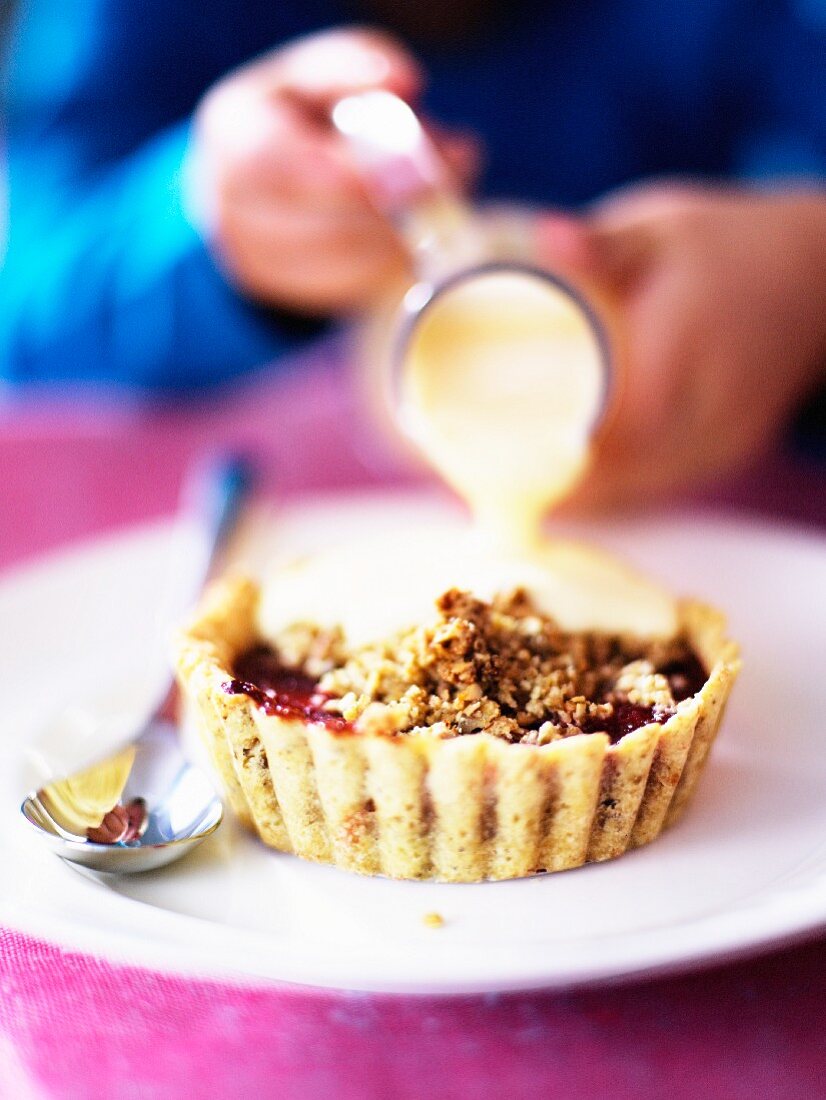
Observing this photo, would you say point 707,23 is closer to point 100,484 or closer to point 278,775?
point 100,484

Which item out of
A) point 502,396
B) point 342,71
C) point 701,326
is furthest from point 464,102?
point 502,396

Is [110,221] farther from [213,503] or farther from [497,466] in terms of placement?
[497,466]

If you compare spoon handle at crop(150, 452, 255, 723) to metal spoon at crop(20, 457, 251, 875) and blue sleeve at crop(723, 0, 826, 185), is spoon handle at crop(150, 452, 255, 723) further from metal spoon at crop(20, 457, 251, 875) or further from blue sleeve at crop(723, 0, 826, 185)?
blue sleeve at crop(723, 0, 826, 185)

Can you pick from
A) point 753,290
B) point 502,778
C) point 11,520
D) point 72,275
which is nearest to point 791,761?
point 502,778

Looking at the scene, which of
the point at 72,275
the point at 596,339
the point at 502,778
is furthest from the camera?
the point at 72,275

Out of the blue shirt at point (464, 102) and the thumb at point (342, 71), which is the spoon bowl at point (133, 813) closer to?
the thumb at point (342, 71)

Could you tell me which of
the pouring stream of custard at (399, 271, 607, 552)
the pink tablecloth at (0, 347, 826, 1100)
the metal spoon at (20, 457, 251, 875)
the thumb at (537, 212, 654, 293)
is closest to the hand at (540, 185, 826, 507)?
the thumb at (537, 212, 654, 293)
